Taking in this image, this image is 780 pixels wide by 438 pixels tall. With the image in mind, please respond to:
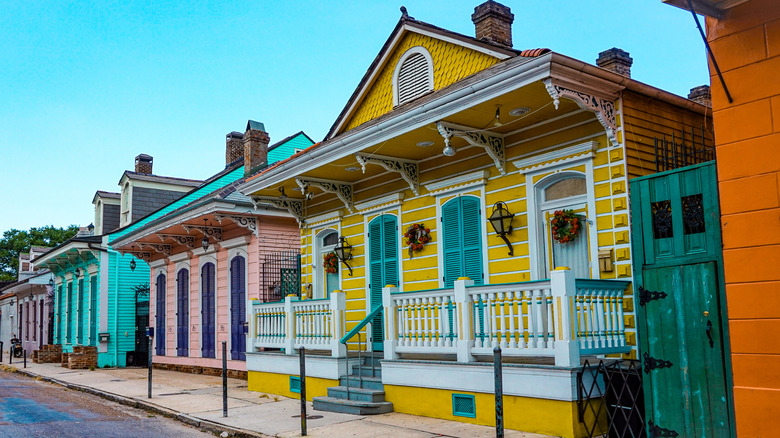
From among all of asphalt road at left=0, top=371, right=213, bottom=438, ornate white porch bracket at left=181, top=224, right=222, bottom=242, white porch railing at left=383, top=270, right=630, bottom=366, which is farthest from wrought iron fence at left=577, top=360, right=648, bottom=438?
ornate white porch bracket at left=181, top=224, right=222, bottom=242

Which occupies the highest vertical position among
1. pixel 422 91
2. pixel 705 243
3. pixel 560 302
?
pixel 422 91

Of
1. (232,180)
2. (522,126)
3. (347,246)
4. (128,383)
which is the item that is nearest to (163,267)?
(232,180)

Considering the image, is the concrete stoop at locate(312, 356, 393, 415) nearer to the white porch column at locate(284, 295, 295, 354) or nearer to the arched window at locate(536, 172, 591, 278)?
the white porch column at locate(284, 295, 295, 354)

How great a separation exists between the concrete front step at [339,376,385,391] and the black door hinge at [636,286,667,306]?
474 cm

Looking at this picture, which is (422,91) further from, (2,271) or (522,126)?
(2,271)

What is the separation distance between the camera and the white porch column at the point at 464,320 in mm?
9172

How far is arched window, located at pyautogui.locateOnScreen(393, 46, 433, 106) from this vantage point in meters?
13.0

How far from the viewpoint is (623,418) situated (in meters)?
7.93

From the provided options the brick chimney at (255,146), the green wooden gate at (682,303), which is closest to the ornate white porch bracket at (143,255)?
the brick chimney at (255,146)

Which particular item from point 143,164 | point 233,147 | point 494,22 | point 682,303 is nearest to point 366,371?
point 682,303

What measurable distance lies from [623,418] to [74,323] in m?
25.0

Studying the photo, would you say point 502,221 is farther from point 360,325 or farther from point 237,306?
point 237,306

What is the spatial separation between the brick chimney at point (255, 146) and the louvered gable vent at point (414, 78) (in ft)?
27.8

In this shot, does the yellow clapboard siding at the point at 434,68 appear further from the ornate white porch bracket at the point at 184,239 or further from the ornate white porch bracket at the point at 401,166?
the ornate white porch bracket at the point at 184,239
